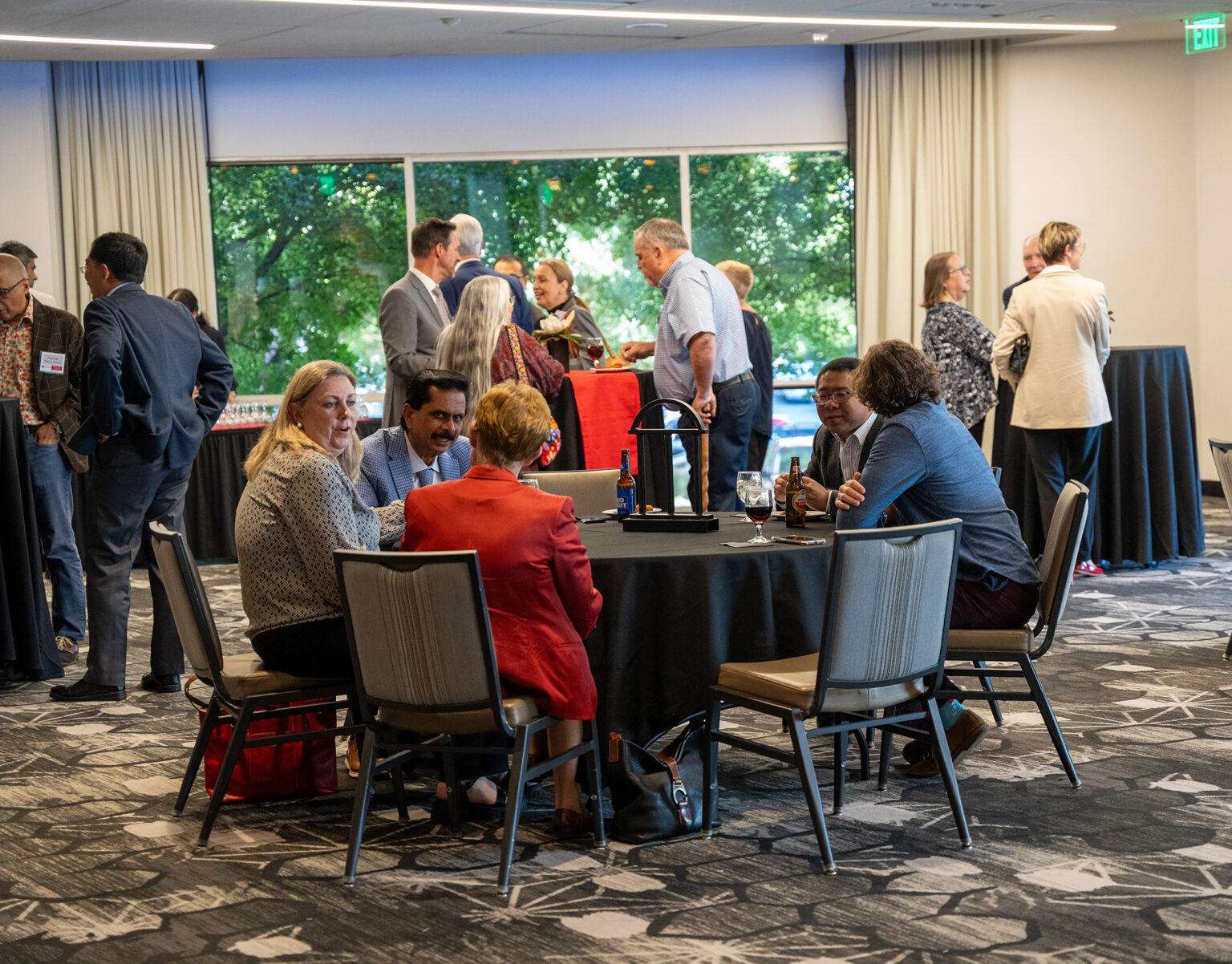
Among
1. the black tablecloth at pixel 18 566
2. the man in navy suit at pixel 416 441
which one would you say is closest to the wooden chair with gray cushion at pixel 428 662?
the man in navy suit at pixel 416 441

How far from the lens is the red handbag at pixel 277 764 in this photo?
385 centimetres

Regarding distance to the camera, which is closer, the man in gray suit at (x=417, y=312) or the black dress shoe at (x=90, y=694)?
the black dress shoe at (x=90, y=694)

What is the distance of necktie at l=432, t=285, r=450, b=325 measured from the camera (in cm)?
614

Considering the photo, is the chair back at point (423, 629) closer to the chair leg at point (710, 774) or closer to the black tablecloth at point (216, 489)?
the chair leg at point (710, 774)

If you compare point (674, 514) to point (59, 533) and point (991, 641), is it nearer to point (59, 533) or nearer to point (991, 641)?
point (991, 641)

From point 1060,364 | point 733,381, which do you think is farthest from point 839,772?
point 1060,364

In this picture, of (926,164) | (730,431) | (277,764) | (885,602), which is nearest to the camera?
(885,602)

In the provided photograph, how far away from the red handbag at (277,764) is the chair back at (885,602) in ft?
4.83

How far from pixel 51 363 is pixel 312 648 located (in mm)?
2862

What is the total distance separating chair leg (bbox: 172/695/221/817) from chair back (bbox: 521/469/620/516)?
1481mm

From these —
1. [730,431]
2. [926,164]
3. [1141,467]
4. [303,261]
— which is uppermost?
[926,164]

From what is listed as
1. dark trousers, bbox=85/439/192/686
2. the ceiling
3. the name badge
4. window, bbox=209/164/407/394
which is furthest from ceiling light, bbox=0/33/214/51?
dark trousers, bbox=85/439/192/686

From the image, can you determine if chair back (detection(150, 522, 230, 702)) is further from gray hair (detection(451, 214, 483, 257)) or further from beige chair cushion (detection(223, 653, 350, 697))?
gray hair (detection(451, 214, 483, 257))

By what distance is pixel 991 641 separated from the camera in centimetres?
375
